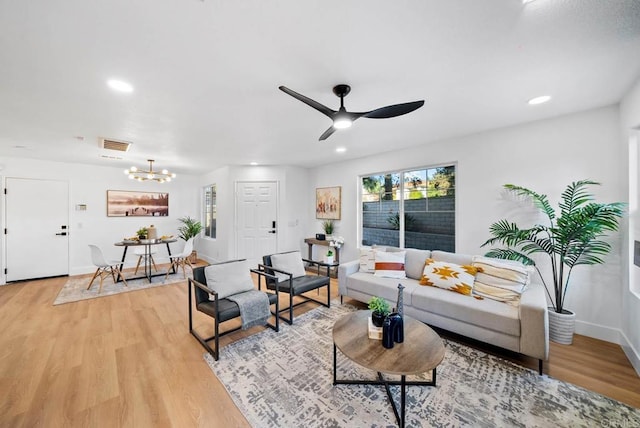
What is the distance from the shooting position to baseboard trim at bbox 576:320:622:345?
100 inches

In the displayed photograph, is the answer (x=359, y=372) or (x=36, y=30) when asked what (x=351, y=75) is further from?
(x=359, y=372)

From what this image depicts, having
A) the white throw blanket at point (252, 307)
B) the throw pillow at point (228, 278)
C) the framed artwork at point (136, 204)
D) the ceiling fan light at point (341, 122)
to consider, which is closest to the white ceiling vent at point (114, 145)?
the framed artwork at point (136, 204)

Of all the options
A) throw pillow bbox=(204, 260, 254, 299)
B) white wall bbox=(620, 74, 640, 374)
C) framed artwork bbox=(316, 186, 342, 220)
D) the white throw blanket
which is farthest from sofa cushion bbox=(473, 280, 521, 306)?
framed artwork bbox=(316, 186, 342, 220)

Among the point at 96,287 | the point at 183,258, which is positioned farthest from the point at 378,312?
the point at 96,287

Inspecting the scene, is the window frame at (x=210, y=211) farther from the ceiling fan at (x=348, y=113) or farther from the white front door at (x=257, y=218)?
the ceiling fan at (x=348, y=113)

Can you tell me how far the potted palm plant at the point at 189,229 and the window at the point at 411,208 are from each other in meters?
4.44

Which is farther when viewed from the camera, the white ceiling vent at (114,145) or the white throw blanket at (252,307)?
the white ceiling vent at (114,145)

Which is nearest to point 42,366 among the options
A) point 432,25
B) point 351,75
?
point 351,75

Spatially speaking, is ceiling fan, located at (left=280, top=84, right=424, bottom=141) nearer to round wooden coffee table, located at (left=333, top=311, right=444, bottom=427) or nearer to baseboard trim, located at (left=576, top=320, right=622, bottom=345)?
round wooden coffee table, located at (left=333, top=311, right=444, bottom=427)

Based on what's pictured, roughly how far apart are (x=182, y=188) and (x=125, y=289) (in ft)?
10.9

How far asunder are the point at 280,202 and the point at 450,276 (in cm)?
397

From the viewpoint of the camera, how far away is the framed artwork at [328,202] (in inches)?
212

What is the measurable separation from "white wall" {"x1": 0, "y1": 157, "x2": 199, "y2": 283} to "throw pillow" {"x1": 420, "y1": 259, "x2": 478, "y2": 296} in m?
6.57

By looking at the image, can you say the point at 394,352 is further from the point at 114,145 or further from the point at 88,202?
the point at 88,202
